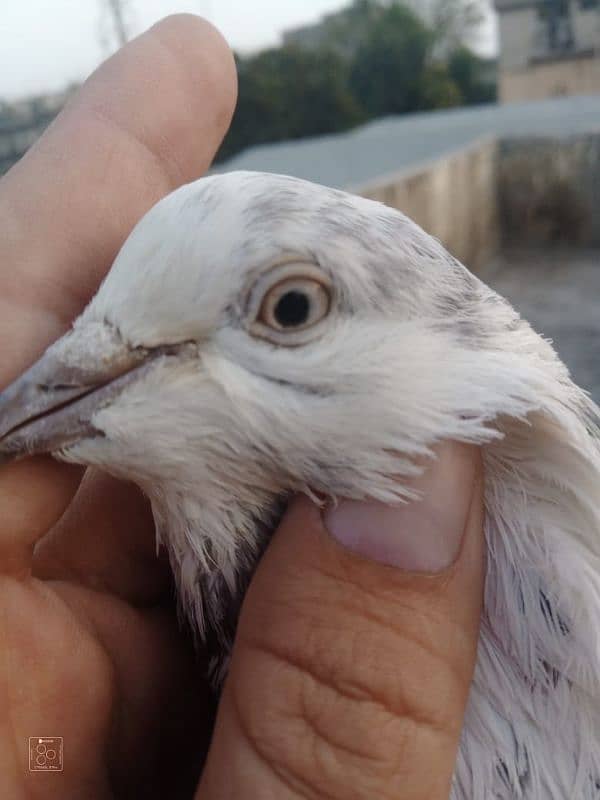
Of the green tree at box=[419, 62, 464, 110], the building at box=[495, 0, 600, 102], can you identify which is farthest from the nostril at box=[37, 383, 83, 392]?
the building at box=[495, 0, 600, 102]

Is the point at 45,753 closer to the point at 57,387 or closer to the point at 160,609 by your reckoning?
the point at 160,609

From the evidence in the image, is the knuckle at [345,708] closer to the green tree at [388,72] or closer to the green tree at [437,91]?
the green tree at [388,72]

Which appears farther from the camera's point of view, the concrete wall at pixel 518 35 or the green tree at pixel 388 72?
the concrete wall at pixel 518 35

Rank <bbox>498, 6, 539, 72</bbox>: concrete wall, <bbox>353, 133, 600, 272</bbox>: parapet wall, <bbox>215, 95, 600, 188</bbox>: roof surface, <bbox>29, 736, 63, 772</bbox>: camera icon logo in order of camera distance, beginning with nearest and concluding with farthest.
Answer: <bbox>29, 736, 63, 772</bbox>: camera icon logo → <bbox>353, 133, 600, 272</bbox>: parapet wall → <bbox>215, 95, 600, 188</bbox>: roof surface → <bbox>498, 6, 539, 72</bbox>: concrete wall

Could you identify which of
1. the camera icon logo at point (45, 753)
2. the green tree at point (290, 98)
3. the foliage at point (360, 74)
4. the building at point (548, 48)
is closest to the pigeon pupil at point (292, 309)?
the camera icon logo at point (45, 753)

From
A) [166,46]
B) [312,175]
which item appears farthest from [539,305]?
[166,46]

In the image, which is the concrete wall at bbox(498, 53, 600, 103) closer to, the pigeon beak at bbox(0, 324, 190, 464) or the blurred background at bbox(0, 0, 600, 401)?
the blurred background at bbox(0, 0, 600, 401)

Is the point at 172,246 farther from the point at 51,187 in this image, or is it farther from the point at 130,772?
the point at 130,772

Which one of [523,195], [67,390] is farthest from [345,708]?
[523,195]
